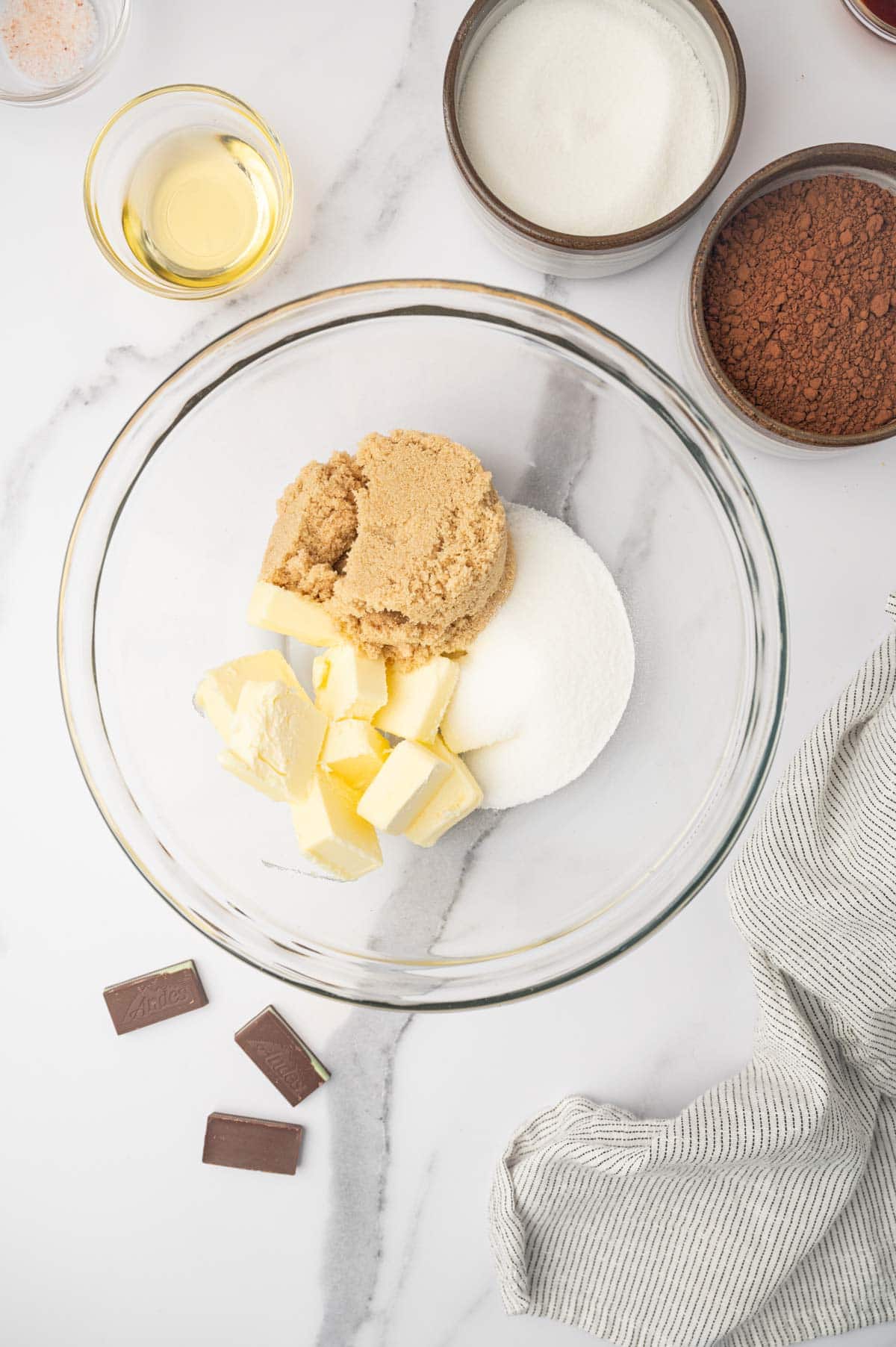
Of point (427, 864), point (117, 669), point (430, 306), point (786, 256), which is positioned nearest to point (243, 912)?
point (427, 864)

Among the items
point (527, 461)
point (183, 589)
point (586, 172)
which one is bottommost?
point (183, 589)

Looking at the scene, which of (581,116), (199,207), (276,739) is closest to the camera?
(276,739)

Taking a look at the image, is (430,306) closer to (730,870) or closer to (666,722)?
(666,722)

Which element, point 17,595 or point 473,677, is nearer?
point 473,677

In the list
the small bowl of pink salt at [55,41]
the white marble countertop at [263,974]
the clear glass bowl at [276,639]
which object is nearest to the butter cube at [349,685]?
the clear glass bowl at [276,639]

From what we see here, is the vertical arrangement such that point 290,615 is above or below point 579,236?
below

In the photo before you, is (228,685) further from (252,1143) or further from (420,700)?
(252,1143)

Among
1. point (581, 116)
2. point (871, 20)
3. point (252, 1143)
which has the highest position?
point (871, 20)

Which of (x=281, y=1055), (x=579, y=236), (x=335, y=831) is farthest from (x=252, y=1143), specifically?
(x=579, y=236)
